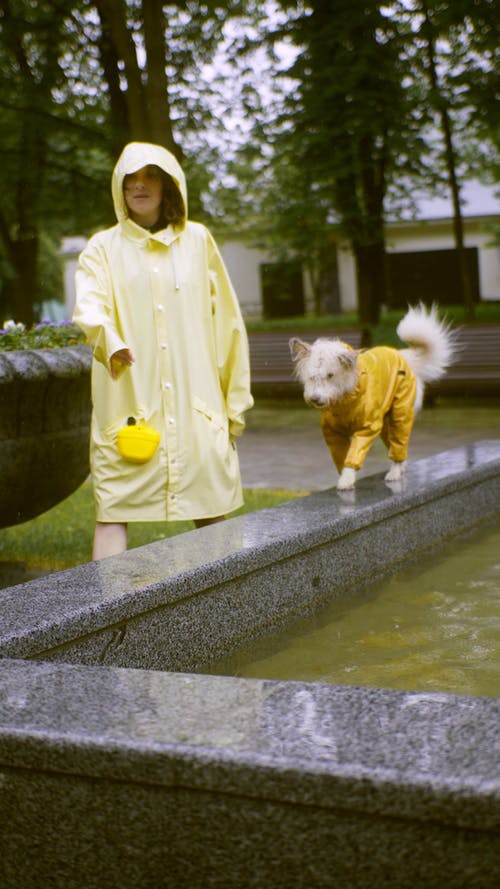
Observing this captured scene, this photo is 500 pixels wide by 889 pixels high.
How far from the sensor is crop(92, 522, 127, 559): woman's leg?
203 inches

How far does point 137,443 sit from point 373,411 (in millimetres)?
1323

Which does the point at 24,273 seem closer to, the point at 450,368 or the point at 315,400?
the point at 450,368

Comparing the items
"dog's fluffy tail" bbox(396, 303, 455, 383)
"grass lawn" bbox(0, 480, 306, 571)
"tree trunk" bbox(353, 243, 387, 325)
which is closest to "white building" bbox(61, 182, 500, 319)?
"tree trunk" bbox(353, 243, 387, 325)

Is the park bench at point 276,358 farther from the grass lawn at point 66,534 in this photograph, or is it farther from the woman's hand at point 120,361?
the woman's hand at point 120,361

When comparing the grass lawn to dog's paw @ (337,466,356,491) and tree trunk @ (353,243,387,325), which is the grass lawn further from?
tree trunk @ (353,243,387,325)

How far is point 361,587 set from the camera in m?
5.24

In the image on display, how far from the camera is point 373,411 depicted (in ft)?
19.1

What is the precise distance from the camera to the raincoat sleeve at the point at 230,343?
17.8 feet

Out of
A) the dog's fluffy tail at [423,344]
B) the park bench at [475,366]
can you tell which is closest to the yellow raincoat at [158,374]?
the dog's fluffy tail at [423,344]

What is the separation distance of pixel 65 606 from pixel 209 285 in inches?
86.6

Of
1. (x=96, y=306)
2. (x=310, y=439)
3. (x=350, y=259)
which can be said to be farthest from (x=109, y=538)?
(x=350, y=259)

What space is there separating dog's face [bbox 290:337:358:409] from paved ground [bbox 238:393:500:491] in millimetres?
3776

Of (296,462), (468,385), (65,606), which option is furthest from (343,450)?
(468,385)

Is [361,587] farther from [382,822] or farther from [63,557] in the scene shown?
[382,822]
